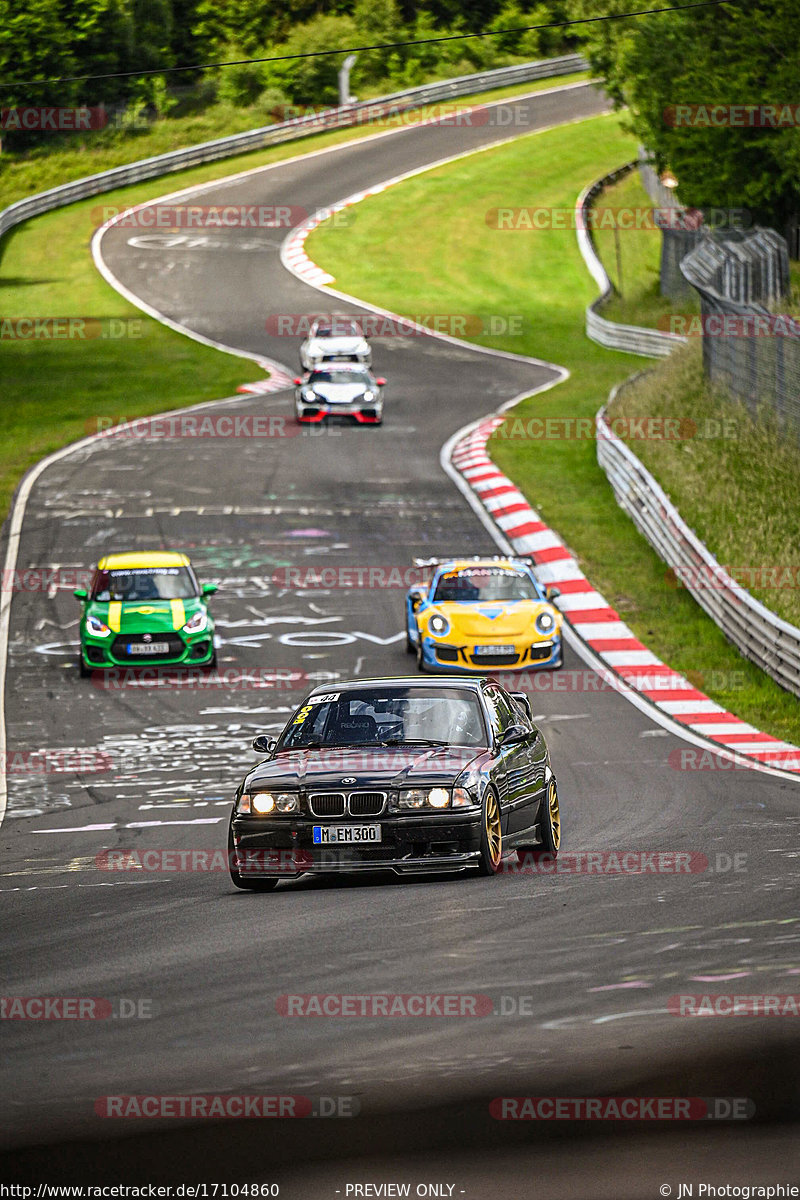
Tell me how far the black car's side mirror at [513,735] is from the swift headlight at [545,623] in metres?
8.98

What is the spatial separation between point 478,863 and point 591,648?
12.2 meters

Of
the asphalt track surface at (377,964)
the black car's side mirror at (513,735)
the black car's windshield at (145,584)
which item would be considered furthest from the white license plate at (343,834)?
the black car's windshield at (145,584)

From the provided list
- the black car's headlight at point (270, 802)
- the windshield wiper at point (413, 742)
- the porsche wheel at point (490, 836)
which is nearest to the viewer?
the porsche wheel at point (490, 836)

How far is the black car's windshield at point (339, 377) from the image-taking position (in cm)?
3878

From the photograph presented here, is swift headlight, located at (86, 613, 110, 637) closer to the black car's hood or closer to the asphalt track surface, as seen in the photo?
the asphalt track surface

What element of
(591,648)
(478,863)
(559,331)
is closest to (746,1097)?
(478,863)

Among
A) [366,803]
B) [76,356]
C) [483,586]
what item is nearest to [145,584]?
[483,586]

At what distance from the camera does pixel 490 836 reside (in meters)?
10.3

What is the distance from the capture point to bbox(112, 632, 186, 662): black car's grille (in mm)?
21625

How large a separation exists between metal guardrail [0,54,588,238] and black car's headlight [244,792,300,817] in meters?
55.9

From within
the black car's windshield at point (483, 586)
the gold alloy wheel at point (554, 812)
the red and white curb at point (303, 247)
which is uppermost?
the gold alloy wheel at point (554, 812)

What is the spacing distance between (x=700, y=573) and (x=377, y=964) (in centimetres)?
1613

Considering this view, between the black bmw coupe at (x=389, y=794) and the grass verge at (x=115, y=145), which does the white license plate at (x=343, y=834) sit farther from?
the grass verge at (x=115, y=145)

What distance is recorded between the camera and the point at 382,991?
7387 millimetres
